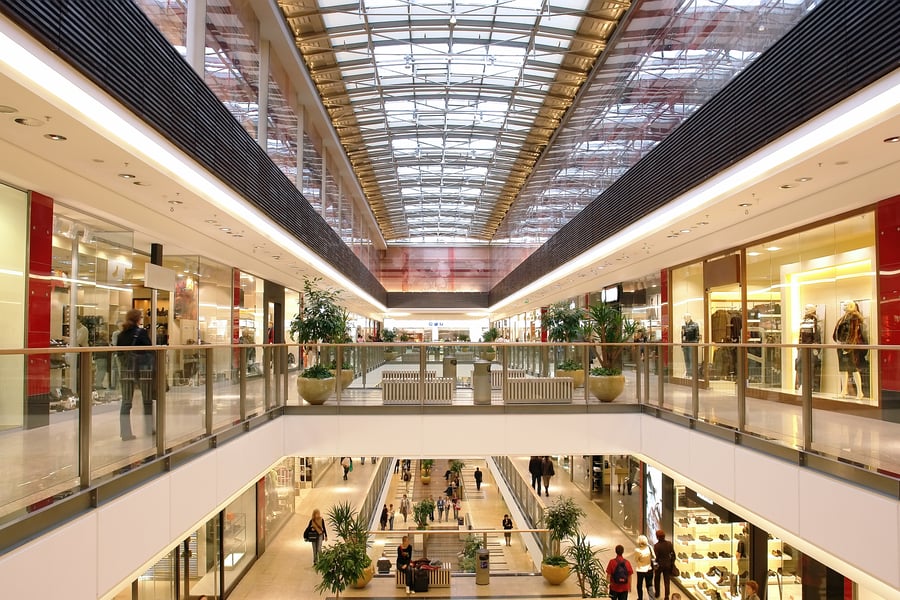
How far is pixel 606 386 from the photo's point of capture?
10930 mm

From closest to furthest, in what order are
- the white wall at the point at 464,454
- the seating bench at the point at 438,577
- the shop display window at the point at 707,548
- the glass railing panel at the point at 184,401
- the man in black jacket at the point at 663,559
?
1. the white wall at the point at 464,454
2. the glass railing panel at the point at 184,401
3. the shop display window at the point at 707,548
4. the man in black jacket at the point at 663,559
5. the seating bench at the point at 438,577

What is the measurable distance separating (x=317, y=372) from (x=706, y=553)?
7.39 m

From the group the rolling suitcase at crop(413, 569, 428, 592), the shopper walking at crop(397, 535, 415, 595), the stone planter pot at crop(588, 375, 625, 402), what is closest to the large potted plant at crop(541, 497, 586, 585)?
the rolling suitcase at crop(413, 569, 428, 592)

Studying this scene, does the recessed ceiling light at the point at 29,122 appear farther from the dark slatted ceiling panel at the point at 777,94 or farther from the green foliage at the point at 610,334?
the green foliage at the point at 610,334

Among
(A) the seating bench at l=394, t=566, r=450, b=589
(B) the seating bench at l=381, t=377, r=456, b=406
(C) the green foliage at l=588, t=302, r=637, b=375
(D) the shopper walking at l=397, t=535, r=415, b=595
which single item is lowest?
(A) the seating bench at l=394, t=566, r=450, b=589

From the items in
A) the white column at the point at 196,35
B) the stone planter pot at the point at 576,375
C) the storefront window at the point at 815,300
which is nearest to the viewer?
the storefront window at the point at 815,300

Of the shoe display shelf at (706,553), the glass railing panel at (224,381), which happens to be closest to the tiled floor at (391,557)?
the shoe display shelf at (706,553)

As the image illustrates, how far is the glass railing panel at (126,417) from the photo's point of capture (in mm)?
4719

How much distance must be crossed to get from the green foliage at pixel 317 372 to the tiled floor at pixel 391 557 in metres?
4.27

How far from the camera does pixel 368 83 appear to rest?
16781mm

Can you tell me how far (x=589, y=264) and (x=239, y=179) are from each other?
31.8 feet

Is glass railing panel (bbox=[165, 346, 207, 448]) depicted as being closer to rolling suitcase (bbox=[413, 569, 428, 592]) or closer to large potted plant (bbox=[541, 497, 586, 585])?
rolling suitcase (bbox=[413, 569, 428, 592])

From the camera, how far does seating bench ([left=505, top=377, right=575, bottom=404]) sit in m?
10.9

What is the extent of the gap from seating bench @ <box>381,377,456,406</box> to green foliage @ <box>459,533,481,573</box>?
3972mm
